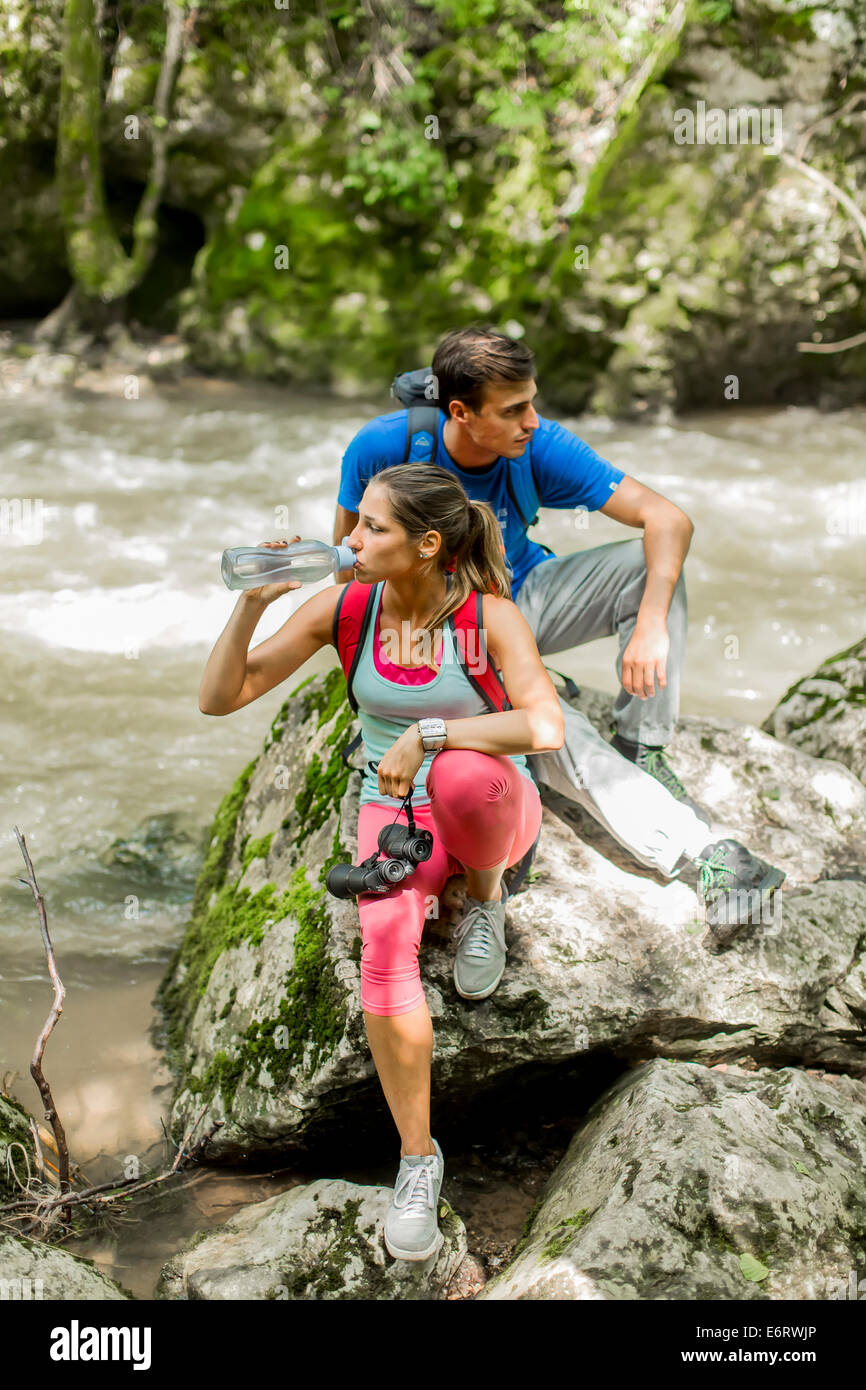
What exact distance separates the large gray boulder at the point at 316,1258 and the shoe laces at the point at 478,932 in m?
0.60

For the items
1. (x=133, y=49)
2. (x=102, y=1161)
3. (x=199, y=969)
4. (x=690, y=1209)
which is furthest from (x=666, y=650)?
(x=133, y=49)

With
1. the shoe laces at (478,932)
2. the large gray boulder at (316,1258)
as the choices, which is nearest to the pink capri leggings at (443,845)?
the shoe laces at (478,932)

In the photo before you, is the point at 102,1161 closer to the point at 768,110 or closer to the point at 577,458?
the point at 577,458

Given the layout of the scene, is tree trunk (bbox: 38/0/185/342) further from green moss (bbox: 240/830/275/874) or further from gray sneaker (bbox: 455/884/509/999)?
gray sneaker (bbox: 455/884/509/999)

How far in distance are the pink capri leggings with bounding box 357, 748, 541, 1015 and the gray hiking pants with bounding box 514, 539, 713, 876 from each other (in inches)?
21.8

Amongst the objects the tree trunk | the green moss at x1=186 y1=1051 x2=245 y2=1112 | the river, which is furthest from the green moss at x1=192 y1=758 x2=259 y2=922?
the tree trunk

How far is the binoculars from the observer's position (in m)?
2.54

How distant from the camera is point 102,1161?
10.2ft

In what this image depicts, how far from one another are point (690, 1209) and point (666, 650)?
148 centimetres

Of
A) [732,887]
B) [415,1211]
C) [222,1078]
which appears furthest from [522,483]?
[415,1211]

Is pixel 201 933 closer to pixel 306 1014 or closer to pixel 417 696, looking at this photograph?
pixel 306 1014

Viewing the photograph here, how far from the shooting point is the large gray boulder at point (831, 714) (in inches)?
166

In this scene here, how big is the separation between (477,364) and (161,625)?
160 inches

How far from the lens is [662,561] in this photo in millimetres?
3217
